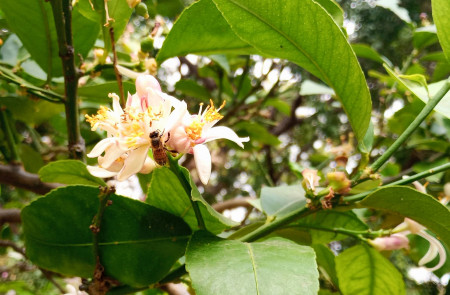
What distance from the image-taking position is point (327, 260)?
810mm

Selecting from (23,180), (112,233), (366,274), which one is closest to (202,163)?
(112,233)

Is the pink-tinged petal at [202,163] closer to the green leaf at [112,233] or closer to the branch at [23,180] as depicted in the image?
the green leaf at [112,233]

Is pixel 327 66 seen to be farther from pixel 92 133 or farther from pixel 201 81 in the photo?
pixel 201 81

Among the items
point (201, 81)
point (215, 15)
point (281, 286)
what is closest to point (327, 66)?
point (215, 15)

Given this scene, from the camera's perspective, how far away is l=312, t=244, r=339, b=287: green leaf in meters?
0.80

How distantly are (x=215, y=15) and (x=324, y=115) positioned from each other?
1.77 m

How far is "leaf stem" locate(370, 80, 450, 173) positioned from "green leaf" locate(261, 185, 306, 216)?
14 centimetres

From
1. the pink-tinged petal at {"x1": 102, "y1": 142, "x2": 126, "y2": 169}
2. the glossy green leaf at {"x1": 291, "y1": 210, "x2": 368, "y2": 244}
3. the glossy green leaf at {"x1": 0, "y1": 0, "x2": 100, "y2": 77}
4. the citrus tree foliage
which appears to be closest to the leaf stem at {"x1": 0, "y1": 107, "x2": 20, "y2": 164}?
the citrus tree foliage

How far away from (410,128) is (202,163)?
0.29 m

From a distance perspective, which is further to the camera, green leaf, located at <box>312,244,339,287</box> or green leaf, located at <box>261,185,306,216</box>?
green leaf, located at <box>312,244,339,287</box>

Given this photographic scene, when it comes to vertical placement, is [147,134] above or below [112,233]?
above

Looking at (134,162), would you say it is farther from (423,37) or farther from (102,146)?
(423,37)

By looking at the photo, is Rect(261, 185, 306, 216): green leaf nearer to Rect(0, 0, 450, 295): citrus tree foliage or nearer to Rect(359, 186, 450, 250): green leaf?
Rect(0, 0, 450, 295): citrus tree foliage

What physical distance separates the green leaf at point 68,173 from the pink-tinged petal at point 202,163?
171mm
